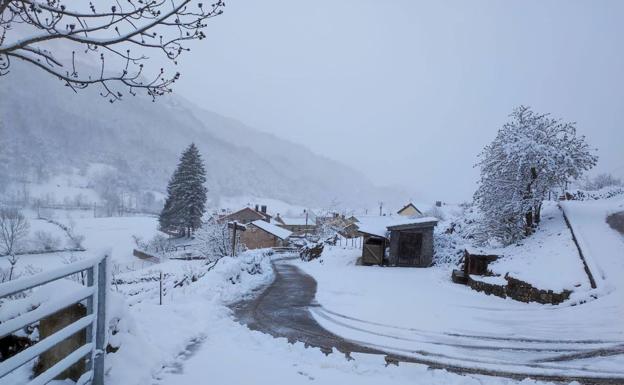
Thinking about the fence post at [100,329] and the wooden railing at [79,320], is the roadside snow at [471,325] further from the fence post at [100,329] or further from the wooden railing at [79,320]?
the wooden railing at [79,320]

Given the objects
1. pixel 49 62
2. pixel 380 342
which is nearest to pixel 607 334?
pixel 380 342

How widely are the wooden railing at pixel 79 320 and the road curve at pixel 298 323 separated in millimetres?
5732

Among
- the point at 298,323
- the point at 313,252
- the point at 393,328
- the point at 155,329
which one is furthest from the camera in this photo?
the point at 313,252

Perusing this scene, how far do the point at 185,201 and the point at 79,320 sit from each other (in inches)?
2656

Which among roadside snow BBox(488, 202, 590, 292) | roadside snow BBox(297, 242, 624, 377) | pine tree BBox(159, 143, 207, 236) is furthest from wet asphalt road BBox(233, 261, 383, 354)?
pine tree BBox(159, 143, 207, 236)

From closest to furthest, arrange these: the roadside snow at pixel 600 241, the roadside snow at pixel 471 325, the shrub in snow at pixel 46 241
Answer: the roadside snow at pixel 471 325 < the roadside snow at pixel 600 241 < the shrub in snow at pixel 46 241

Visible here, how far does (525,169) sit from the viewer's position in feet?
81.7

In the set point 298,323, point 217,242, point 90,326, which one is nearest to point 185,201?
point 217,242

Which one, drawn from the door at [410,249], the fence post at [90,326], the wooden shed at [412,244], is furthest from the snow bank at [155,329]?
the door at [410,249]

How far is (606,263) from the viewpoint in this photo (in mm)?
16672

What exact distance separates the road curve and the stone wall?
8090 mm

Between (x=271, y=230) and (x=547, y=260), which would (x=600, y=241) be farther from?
(x=271, y=230)

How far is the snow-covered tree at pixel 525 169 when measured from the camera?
947 inches

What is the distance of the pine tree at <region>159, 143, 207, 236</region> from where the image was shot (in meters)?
68.9
